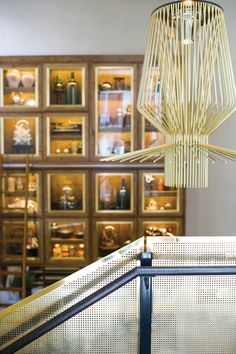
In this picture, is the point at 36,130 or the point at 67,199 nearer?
the point at 36,130

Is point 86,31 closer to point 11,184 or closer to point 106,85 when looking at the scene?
point 106,85

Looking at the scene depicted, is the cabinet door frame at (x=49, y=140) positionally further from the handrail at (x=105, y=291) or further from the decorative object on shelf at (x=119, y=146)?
the handrail at (x=105, y=291)

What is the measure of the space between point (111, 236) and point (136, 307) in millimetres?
2430

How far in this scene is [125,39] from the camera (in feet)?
13.2

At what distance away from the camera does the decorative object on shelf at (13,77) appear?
403 centimetres

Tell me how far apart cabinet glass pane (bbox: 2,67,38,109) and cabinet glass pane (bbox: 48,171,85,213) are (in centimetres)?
87

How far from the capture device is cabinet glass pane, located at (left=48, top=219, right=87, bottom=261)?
13.6ft

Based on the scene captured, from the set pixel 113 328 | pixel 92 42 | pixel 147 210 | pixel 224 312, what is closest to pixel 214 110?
pixel 224 312

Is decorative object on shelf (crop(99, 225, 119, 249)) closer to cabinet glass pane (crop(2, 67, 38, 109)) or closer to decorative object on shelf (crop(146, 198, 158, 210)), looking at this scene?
decorative object on shelf (crop(146, 198, 158, 210))

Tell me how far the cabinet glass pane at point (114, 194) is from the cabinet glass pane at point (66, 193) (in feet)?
0.66

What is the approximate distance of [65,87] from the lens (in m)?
4.05

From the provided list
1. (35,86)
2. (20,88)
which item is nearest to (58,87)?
(35,86)

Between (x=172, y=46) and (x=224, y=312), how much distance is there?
4.17ft

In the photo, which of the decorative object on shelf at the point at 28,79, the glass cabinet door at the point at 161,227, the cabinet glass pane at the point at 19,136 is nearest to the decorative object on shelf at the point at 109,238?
the glass cabinet door at the point at 161,227
